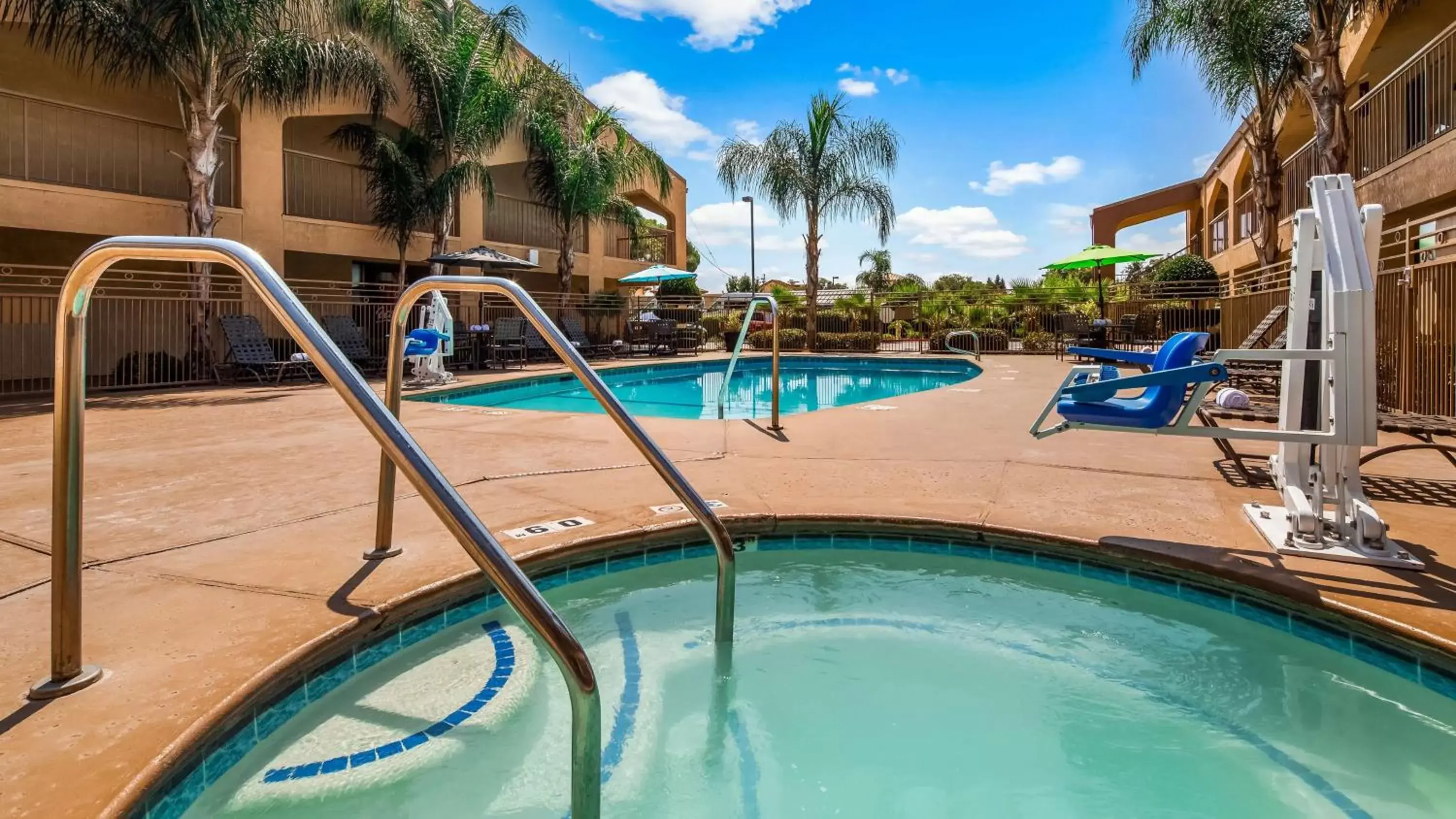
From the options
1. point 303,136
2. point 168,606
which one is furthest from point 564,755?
point 303,136

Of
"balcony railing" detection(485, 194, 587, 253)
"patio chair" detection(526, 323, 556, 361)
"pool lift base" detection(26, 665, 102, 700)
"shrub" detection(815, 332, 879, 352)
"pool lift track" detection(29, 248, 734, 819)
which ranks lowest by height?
"pool lift base" detection(26, 665, 102, 700)

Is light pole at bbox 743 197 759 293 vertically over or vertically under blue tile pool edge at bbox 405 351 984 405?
over

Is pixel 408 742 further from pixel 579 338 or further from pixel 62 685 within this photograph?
pixel 579 338

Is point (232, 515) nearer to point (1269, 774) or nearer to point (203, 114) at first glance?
point (1269, 774)

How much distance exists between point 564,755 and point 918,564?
6.72 ft

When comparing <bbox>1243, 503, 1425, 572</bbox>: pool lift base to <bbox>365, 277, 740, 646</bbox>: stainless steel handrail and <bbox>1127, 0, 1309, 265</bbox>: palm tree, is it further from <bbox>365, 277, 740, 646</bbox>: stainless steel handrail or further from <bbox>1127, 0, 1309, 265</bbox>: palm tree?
<bbox>1127, 0, 1309, 265</bbox>: palm tree

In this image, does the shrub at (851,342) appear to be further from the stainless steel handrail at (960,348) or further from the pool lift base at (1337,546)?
the pool lift base at (1337,546)

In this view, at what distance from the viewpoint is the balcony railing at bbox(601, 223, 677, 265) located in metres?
24.6

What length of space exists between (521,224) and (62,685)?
66.6 feet

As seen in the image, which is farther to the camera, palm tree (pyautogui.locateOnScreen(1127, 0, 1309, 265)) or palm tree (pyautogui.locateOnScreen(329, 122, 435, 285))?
palm tree (pyautogui.locateOnScreen(329, 122, 435, 285))

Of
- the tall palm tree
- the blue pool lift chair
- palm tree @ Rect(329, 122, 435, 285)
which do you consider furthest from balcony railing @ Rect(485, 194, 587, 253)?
the blue pool lift chair

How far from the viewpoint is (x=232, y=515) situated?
378 centimetres

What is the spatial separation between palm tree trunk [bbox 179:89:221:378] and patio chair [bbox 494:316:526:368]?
483 centimetres

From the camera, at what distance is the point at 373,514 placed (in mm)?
3773
